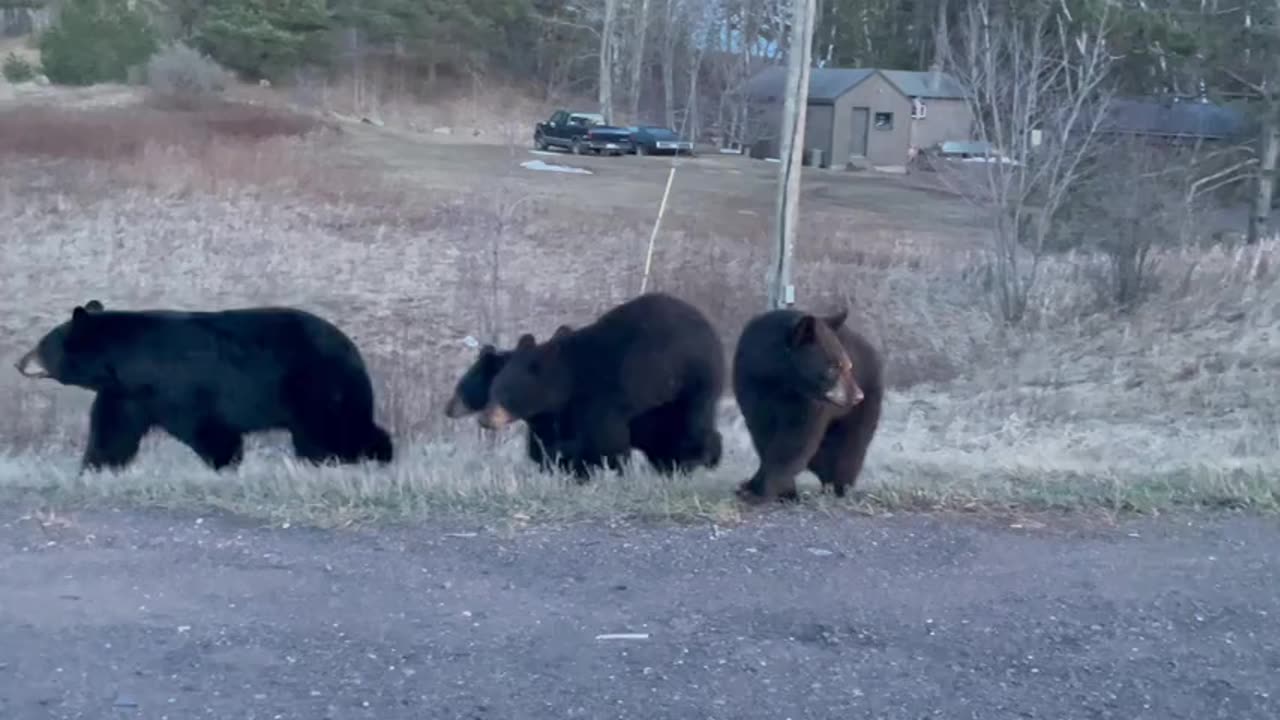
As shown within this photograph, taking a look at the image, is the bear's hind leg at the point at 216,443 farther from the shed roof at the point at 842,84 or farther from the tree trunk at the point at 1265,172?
the shed roof at the point at 842,84

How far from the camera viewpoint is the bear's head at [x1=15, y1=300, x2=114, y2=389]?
362 inches

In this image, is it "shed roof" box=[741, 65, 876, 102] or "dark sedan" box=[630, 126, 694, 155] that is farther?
"shed roof" box=[741, 65, 876, 102]

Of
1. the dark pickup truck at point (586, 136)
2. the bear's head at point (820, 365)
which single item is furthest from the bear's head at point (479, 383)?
the dark pickup truck at point (586, 136)

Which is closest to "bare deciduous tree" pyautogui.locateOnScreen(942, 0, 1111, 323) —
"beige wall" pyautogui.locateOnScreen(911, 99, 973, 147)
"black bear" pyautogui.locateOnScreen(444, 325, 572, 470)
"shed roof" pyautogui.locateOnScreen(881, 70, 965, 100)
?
"black bear" pyautogui.locateOnScreen(444, 325, 572, 470)

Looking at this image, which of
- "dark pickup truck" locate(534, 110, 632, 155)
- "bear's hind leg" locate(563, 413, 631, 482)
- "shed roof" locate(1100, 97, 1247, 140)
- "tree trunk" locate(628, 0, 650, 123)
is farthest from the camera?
"tree trunk" locate(628, 0, 650, 123)

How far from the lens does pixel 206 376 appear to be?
A: 9.12 m

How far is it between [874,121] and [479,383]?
49371 mm

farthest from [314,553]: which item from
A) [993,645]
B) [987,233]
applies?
[987,233]

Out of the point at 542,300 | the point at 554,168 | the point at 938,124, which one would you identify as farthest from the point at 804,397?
the point at 938,124

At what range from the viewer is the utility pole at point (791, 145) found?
712 inches

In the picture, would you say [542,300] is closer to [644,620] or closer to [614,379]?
[614,379]

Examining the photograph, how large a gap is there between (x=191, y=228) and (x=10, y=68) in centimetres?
3000

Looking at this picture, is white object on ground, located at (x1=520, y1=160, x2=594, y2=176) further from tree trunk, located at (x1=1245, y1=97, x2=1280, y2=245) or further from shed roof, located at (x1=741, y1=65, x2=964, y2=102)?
tree trunk, located at (x1=1245, y1=97, x2=1280, y2=245)

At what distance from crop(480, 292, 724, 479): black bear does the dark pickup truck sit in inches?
1695
